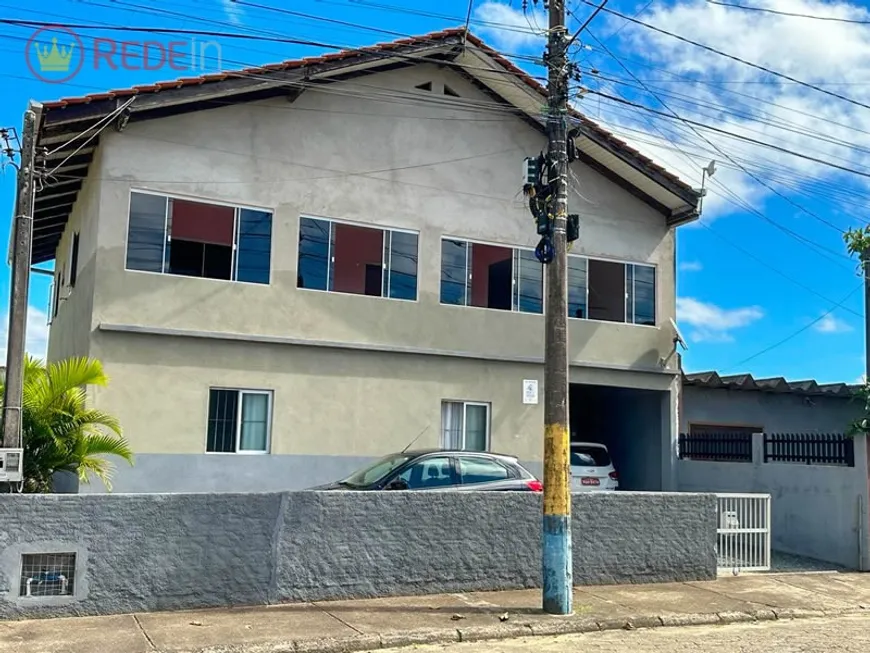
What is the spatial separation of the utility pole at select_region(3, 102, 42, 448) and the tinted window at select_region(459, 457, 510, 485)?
17.7 feet

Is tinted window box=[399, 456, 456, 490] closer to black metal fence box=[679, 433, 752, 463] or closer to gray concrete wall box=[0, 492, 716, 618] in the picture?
gray concrete wall box=[0, 492, 716, 618]

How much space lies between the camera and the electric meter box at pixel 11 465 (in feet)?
28.6

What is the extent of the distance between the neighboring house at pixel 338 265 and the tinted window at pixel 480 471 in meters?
3.75

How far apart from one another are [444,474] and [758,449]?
7068 millimetres

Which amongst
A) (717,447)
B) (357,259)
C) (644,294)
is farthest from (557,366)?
(644,294)

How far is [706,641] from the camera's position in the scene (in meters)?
8.72

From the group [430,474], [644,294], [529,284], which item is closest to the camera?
[430,474]

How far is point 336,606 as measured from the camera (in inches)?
373

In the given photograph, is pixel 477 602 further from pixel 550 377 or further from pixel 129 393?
pixel 129 393

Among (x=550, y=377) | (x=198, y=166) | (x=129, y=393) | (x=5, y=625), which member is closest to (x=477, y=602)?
(x=550, y=377)

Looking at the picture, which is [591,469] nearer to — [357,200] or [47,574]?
[357,200]

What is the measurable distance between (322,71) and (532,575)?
29.6 feet

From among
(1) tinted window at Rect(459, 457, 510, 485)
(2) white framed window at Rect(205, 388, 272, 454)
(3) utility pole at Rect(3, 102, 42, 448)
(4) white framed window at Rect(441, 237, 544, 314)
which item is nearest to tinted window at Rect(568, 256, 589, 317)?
(4) white framed window at Rect(441, 237, 544, 314)

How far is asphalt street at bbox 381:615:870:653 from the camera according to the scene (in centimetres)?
826
